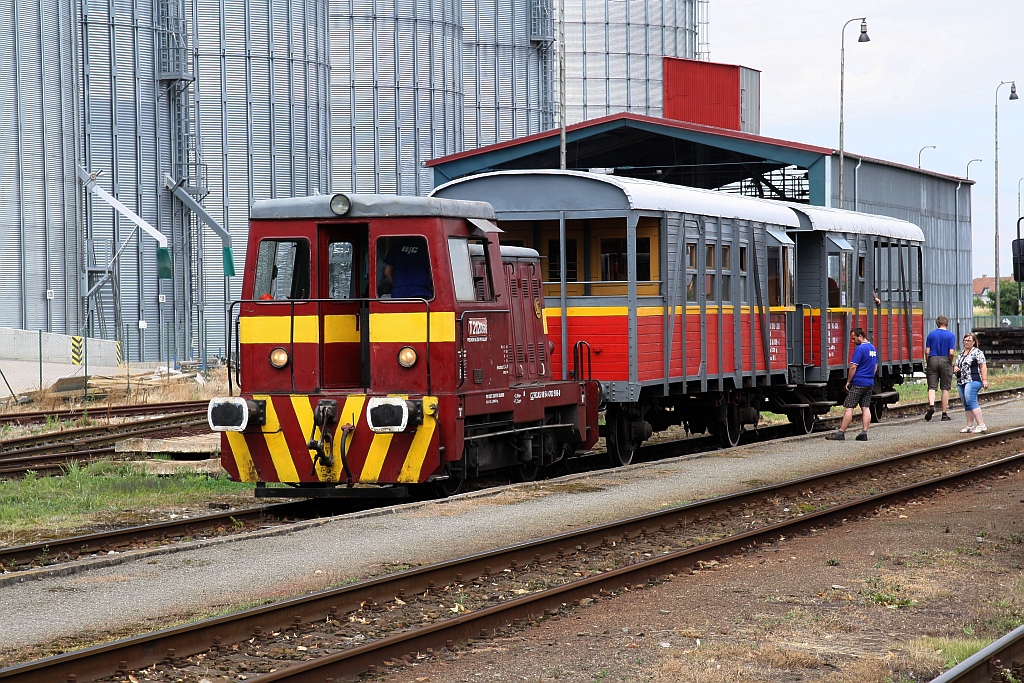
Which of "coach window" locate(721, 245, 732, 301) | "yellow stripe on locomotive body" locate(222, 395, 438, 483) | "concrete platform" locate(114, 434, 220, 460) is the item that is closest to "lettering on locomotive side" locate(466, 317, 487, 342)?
"yellow stripe on locomotive body" locate(222, 395, 438, 483)

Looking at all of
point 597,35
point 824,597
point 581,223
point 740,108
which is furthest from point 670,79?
point 824,597

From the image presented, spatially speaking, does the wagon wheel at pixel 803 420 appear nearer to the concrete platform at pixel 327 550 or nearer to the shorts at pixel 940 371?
the shorts at pixel 940 371

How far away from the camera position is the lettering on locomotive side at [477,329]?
13320 mm

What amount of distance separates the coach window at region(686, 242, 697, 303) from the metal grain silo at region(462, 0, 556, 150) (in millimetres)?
34877

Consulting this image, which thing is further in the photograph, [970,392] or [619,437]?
[970,392]

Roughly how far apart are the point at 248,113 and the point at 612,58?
2579cm

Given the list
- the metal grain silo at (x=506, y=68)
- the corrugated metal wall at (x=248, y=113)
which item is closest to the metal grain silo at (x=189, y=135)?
the corrugated metal wall at (x=248, y=113)

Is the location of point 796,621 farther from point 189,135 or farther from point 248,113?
point 248,113

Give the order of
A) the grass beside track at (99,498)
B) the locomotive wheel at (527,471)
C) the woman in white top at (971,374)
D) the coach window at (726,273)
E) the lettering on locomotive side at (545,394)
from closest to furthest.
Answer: the grass beside track at (99,498) → the lettering on locomotive side at (545,394) → the locomotive wheel at (527,471) → the coach window at (726,273) → the woman in white top at (971,374)

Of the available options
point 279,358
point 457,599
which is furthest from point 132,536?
point 457,599

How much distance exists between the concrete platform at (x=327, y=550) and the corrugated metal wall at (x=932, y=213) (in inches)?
1041

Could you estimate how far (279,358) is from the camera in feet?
43.3

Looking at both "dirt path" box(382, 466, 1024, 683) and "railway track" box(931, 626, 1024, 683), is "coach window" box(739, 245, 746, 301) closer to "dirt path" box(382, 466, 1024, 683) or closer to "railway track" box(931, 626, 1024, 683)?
"dirt path" box(382, 466, 1024, 683)

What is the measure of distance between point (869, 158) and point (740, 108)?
1735 cm
